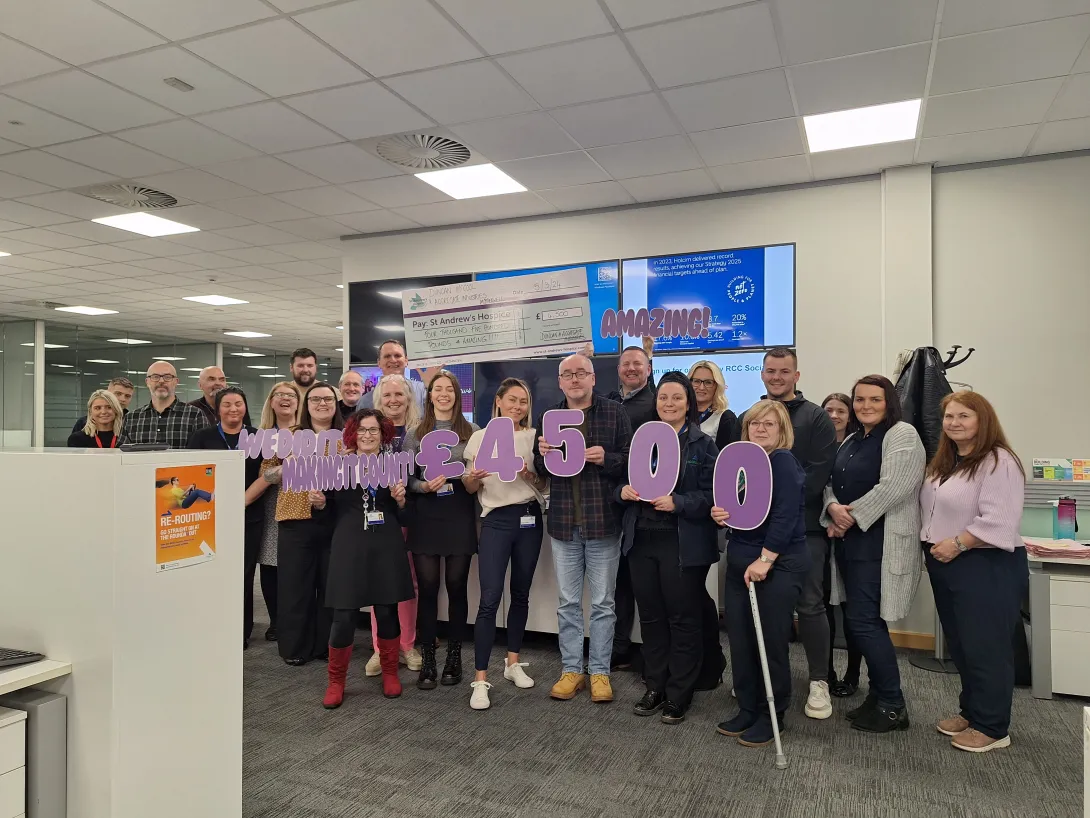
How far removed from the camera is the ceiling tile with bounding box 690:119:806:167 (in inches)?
165

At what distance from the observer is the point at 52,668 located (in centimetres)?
168

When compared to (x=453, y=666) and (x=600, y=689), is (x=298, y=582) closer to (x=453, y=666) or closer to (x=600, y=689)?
(x=453, y=666)

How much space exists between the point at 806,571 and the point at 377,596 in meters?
1.78

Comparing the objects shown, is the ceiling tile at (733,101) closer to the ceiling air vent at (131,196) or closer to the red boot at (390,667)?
the red boot at (390,667)

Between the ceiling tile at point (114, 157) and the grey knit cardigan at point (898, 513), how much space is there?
4482 millimetres

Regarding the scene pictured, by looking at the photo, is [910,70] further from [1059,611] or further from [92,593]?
[92,593]

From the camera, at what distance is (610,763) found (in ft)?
9.08

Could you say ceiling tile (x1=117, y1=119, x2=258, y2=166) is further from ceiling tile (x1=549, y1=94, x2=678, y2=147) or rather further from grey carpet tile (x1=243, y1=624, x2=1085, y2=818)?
grey carpet tile (x1=243, y1=624, x2=1085, y2=818)

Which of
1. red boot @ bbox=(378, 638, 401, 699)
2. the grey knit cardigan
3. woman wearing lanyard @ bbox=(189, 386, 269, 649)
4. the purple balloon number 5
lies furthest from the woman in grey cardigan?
woman wearing lanyard @ bbox=(189, 386, 269, 649)

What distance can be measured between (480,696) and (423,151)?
317 centimetres

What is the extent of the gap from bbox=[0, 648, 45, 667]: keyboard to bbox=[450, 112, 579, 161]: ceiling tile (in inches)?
130

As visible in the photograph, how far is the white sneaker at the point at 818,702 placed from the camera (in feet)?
10.5

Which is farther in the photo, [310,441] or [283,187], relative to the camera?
[283,187]

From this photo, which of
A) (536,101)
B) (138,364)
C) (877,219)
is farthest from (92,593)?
(138,364)
